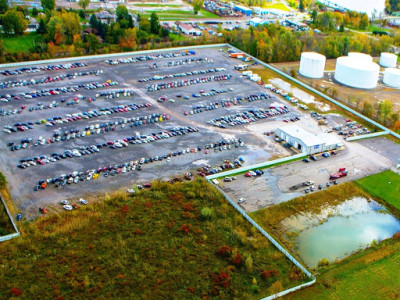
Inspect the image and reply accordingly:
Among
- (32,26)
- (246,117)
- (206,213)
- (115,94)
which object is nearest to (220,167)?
(206,213)

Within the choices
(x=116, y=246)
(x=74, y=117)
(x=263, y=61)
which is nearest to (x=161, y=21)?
(x=263, y=61)

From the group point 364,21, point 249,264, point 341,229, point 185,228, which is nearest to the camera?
point 249,264

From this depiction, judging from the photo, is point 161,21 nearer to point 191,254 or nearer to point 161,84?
point 161,84

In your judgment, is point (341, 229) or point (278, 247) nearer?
point (278, 247)

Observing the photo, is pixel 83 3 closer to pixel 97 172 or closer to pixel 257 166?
pixel 97 172

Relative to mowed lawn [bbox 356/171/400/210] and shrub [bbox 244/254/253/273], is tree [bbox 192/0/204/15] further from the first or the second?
shrub [bbox 244/254/253/273]

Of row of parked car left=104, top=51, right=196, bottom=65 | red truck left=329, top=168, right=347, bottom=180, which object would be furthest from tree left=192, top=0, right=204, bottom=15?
→ red truck left=329, top=168, right=347, bottom=180
